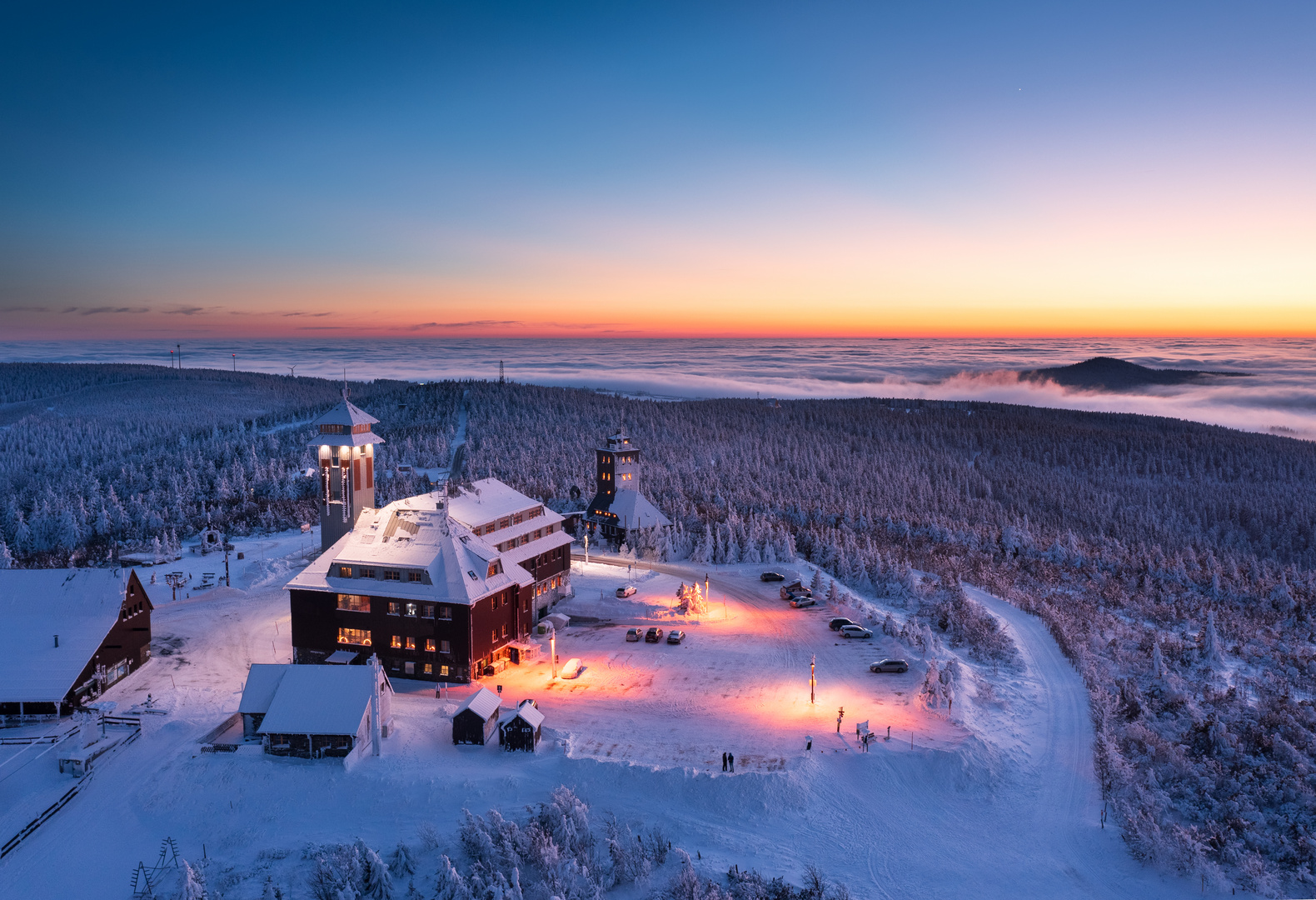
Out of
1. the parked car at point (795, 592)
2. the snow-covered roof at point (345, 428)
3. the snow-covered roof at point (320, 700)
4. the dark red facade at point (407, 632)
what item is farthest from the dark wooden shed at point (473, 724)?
the parked car at point (795, 592)

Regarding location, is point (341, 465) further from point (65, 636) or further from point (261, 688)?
point (261, 688)

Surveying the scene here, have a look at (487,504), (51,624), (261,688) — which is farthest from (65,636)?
(487,504)

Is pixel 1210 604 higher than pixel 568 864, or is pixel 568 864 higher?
pixel 568 864

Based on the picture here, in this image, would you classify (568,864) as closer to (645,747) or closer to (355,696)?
(645,747)

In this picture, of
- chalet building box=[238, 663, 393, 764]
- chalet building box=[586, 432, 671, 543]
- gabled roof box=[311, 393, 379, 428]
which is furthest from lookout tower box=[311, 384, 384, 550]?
chalet building box=[586, 432, 671, 543]

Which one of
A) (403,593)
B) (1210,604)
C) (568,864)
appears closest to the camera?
(568,864)

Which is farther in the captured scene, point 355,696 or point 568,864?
point 355,696

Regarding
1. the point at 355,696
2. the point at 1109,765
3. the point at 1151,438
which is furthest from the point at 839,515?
the point at 1151,438
